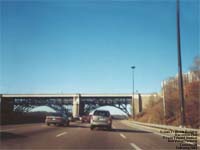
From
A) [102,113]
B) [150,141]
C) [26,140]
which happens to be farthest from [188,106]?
[26,140]

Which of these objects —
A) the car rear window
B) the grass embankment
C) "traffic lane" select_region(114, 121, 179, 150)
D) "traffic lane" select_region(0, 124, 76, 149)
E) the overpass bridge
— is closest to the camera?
"traffic lane" select_region(0, 124, 76, 149)

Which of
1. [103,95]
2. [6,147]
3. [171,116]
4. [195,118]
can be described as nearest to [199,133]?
[6,147]

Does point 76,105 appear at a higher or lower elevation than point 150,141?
higher

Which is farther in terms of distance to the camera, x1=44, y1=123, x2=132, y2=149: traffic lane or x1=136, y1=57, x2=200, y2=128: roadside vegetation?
x1=136, y1=57, x2=200, y2=128: roadside vegetation

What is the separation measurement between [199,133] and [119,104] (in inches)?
3575

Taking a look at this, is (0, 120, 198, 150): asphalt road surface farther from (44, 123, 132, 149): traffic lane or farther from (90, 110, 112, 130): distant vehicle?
(90, 110, 112, 130): distant vehicle

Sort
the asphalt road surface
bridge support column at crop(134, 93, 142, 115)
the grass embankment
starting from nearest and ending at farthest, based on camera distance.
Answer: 1. the asphalt road surface
2. the grass embankment
3. bridge support column at crop(134, 93, 142, 115)

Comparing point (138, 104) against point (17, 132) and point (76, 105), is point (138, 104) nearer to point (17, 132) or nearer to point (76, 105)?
point (76, 105)

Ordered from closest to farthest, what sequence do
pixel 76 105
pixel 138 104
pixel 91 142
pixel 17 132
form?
pixel 91 142
pixel 17 132
pixel 138 104
pixel 76 105

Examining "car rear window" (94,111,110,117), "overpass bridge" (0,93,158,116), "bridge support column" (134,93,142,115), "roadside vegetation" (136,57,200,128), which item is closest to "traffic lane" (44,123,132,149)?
"car rear window" (94,111,110,117)

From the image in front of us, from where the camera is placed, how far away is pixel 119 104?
4313 inches

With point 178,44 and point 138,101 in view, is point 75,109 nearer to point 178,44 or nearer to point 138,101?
point 138,101

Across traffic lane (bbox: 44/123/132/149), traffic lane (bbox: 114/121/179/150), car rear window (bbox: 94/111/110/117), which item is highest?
car rear window (bbox: 94/111/110/117)

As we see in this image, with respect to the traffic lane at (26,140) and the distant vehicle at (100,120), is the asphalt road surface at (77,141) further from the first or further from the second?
the distant vehicle at (100,120)
